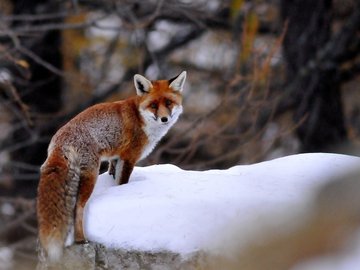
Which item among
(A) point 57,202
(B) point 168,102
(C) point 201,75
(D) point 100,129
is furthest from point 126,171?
(C) point 201,75

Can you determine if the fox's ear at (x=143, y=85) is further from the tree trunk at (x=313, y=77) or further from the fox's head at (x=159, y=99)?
the tree trunk at (x=313, y=77)

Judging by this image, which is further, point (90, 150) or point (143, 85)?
point (143, 85)

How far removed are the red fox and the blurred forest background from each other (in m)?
6.47

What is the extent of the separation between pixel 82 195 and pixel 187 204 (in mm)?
793

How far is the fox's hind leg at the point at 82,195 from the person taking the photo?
6297mm

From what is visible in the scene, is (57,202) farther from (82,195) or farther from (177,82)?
(177,82)

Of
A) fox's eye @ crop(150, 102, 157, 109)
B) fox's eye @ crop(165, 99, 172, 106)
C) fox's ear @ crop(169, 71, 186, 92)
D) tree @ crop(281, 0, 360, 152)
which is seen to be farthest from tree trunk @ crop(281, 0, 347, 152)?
Result: fox's eye @ crop(150, 102, 157, 109)

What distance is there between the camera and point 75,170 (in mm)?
6480

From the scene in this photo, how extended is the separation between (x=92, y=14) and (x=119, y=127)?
11390 mm

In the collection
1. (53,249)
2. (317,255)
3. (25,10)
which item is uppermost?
(317,255)

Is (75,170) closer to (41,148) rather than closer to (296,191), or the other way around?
(296,191)

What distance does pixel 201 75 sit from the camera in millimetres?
17969

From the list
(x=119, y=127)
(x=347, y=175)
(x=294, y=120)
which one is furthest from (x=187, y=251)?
(x=294, y=120)

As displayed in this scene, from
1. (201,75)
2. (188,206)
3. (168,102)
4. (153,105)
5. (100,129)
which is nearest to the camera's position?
(188,206)
